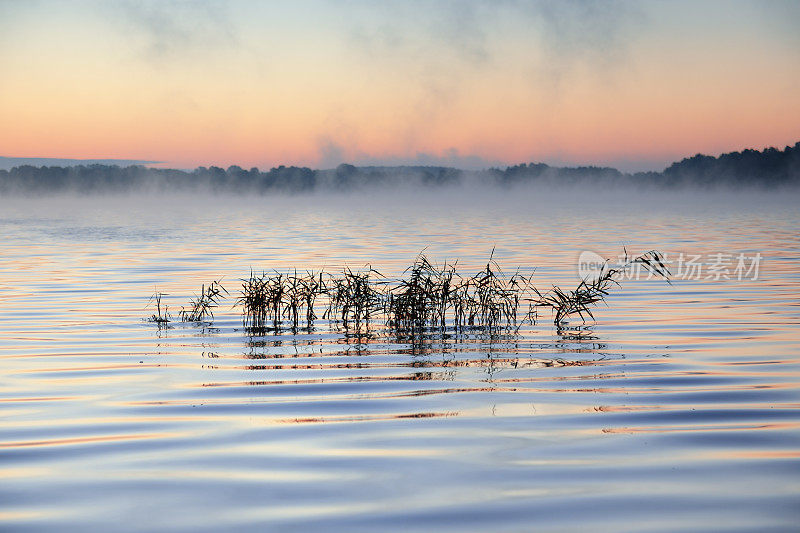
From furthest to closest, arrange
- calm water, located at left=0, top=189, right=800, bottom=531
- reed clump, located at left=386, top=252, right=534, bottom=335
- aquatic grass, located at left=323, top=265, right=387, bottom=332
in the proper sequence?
aquatic grass, located at left=323, top=265, right=387, bottom=332 → reed clump, located at left=386, top=252, right=534, bottom=335 → calm water, located at left=0, top=189, right=800, bottom=531

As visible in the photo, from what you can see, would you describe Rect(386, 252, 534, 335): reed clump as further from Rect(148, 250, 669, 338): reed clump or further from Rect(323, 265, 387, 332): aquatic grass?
Rect(323, 265, 387, 332): aquatic grass

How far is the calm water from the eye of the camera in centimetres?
754

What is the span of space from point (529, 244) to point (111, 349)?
33649 millimetres

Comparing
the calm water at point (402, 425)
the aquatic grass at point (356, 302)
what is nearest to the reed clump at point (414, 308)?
the aquatic grass at point (356, 302)

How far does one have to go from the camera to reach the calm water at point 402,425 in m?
7.54

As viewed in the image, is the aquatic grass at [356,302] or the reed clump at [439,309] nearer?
the reed clump at [439,309]

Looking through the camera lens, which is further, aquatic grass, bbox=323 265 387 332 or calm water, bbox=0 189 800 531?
aquatic grass, bbox=323 265 387 332

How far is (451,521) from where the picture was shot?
7.22m

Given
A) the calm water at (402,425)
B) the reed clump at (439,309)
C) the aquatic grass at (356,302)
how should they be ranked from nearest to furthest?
the calm water at (402,425)
the reed clump at (439,309)
the aquatic grass at (356,302)

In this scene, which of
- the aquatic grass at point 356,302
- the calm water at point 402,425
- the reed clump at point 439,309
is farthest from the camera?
the aquatic grass at point 356,302

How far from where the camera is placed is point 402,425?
10.4 m

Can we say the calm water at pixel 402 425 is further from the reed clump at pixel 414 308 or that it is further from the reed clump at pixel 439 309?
the reed clump at pixel 439 309

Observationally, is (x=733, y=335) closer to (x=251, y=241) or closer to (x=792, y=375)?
(x=792, y=375)

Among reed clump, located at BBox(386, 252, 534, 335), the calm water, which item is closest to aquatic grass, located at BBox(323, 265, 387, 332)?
reed clump, located at BBox(386, 252, 534, 335)
